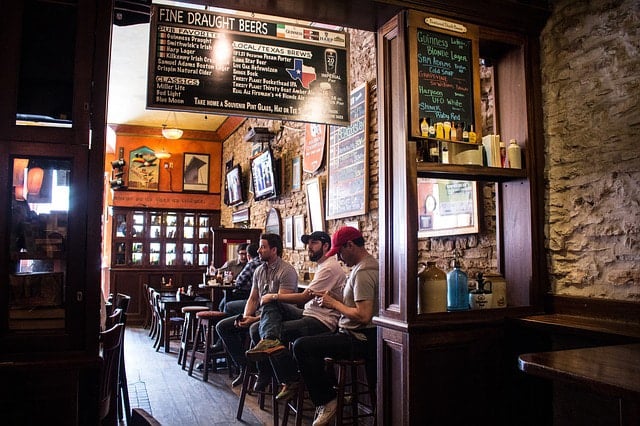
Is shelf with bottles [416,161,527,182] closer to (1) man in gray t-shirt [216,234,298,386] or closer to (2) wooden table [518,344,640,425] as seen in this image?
(2) wooden table [518,344,640,425]

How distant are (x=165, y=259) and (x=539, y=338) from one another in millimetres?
9986

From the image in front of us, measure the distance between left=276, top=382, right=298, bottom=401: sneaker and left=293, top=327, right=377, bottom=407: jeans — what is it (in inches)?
12.6

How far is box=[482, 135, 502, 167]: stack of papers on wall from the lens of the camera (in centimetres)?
327

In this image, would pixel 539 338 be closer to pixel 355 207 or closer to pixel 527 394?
pixel 527 394

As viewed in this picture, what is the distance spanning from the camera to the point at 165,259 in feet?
38.7

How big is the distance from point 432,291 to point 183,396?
3209 mm

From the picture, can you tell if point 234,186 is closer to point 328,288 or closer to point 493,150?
point 328,288

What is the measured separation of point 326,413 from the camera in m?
3.64

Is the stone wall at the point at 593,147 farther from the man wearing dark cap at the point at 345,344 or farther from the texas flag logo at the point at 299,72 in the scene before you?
the texas flag logo at the point at 299,72

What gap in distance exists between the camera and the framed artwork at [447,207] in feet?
12.2

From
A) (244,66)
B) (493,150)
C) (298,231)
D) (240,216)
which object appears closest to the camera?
(493,150)

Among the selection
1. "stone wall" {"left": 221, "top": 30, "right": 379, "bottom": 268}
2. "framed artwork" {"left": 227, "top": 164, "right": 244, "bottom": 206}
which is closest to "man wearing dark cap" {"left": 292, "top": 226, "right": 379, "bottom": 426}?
"stone wall" {"left": 221, "top": 30, "right": 379, "bottom": 268}

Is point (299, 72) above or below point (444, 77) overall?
above

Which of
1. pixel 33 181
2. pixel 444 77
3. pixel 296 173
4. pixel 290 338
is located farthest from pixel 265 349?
pixel 296 173
